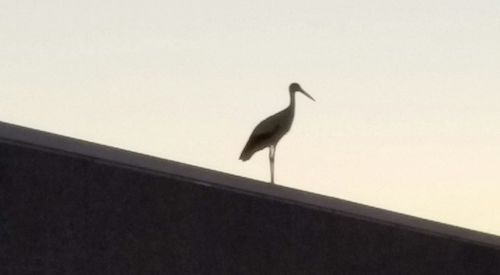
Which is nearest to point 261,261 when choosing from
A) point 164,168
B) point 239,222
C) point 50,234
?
point 239,222

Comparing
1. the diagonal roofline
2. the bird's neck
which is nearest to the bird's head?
the bird's neck

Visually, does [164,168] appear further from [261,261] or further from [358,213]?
[358,213]

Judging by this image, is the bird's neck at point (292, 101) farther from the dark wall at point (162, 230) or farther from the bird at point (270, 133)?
the dark wall at point (162, 230)

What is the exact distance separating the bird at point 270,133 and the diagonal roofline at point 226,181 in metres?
2.94

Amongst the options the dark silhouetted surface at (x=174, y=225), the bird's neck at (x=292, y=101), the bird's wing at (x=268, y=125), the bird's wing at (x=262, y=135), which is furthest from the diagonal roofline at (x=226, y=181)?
Answer: the bird's neck at (x=292, y=101)

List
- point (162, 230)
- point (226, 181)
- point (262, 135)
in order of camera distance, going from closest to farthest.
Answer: point (162, 230) < point (226, 181) < point (262, 135)

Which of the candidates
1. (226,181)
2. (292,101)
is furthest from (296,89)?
(226,181)

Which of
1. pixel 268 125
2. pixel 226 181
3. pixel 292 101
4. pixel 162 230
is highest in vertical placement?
pixel 292 101

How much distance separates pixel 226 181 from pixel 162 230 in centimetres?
81

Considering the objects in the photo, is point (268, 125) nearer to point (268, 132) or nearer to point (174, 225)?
point (268, 132)

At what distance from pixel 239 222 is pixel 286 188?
0.77 metres

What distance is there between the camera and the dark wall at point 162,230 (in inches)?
276

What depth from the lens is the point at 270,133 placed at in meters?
13.1

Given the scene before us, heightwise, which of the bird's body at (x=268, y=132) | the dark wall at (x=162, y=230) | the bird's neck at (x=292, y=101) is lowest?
the dark wall at (x=162, y=230)
